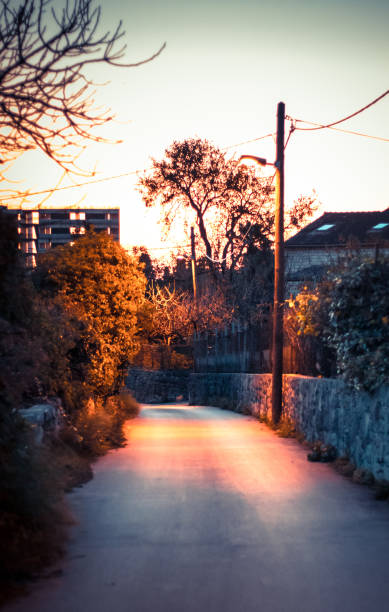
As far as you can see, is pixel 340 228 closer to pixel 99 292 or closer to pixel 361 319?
pixel 99 292

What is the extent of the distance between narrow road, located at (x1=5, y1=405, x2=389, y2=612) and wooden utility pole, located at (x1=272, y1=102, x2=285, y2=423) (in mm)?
6293

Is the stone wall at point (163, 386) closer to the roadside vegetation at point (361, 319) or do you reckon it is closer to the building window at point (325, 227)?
the building window at point (325, 227)

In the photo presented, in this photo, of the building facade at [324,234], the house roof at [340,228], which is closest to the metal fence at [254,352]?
the building facade at [324,234]

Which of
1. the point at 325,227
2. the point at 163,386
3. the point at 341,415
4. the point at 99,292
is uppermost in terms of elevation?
the point at 325,227

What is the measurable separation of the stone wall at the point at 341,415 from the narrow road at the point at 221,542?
0.56m

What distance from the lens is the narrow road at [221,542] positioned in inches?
201

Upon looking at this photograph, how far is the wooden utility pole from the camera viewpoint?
18.2 meters

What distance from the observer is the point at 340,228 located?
42.3m

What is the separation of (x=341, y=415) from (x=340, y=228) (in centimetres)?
3183

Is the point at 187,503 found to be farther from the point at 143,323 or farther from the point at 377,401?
the point at 143,323

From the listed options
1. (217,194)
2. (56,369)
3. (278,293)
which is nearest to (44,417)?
(56,369)

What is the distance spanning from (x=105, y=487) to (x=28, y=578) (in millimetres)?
4191

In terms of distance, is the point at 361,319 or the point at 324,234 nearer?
the point at 361,319

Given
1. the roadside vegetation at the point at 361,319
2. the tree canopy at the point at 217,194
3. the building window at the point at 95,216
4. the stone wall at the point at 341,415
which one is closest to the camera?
the stone wall at the point at 341,415
